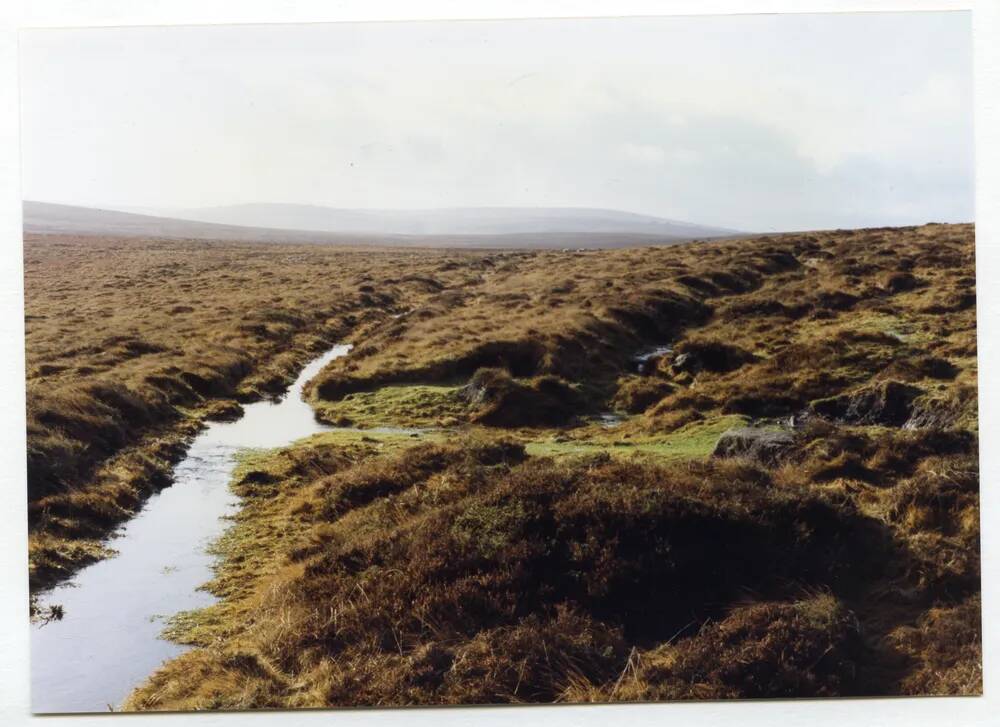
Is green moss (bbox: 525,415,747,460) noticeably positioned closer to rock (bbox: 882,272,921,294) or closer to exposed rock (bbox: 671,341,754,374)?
exposed rock (bbox: 671,341,754,374)

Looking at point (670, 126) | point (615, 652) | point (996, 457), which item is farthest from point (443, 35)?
point (996, 457)

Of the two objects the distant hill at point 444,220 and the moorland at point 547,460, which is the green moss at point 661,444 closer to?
the moorland at point 547,460

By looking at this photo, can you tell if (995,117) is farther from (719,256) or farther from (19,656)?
(19,656)

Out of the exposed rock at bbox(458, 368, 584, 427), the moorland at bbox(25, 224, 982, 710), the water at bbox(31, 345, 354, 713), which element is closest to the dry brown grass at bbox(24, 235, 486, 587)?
the moorland at bbox(25, 224, 982, 710)

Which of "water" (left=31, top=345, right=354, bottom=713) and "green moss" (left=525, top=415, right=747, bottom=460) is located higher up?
"green moss" (left=525, top=415, right=747, bottom=460)

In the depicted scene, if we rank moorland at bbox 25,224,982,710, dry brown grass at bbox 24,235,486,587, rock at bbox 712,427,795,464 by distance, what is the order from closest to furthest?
moorland at bbox 25,224,982,710 < rock at bbox 712,427,795,464 < dry brown grass at bbox 24,235,486,587

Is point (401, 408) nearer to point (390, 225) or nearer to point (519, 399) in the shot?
point (519, 399)

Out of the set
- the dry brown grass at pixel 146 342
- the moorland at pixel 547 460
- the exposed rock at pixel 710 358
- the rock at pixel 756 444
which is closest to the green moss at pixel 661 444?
the moorland at pixel 547 460
